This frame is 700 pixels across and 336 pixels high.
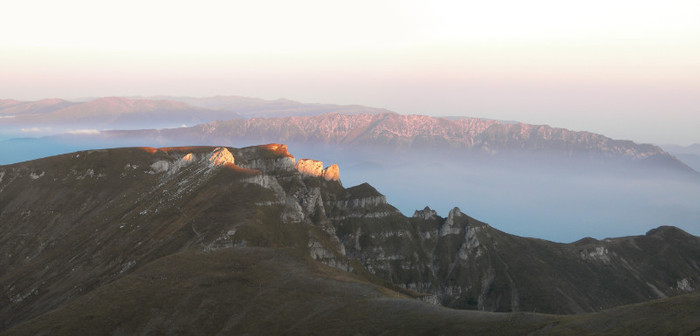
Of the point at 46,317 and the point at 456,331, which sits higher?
the point at 456,331

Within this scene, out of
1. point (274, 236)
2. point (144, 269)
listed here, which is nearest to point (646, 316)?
point (144, 269)

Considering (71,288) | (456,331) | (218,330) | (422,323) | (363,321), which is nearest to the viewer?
(456,331)

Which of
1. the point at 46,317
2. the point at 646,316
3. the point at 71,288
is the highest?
the point at 646,316

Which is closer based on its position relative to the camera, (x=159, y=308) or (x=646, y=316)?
(x=646, y=316)

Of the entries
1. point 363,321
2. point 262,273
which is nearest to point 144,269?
point 262,273

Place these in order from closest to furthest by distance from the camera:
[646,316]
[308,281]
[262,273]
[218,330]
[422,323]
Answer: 1. [646,316]
2. [422,323]
3. [218,330]
4. [308,281]
5. [262,273]

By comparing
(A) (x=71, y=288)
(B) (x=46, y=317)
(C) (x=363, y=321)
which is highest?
(C) (x=363, y=321)

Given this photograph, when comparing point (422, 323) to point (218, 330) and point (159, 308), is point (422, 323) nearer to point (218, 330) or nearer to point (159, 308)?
point (218, 330)

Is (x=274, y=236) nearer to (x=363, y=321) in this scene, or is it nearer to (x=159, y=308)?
(x=159, y=308)

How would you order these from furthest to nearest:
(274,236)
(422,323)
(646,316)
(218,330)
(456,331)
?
(274,236) < (218,330) < (422,323) < (456,331) < (646,316)
